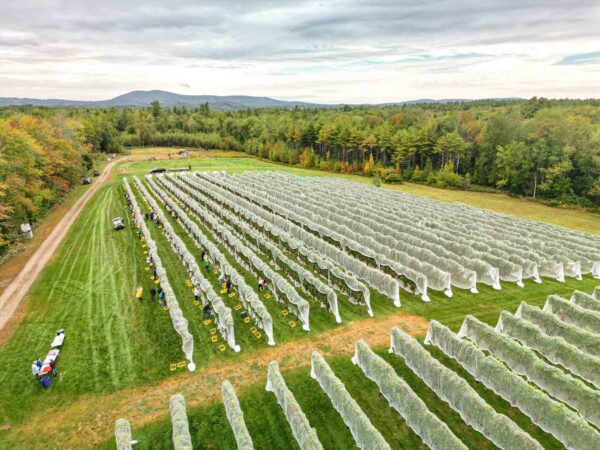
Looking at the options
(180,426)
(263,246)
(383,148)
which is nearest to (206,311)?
(180,426)

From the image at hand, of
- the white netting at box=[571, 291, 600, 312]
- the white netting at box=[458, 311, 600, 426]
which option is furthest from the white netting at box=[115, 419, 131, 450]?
the white netting at box=[571, 291, 600, 312]

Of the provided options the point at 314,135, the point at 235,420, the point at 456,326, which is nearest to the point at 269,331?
the point at 235,420

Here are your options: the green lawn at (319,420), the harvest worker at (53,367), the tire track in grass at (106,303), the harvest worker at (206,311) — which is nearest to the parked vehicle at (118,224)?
the tire track in grass at (106,303)

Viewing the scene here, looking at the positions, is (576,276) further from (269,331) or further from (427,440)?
(269,331)

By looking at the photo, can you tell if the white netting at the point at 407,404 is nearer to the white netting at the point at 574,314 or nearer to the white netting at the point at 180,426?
the white netting at the point at 180,426

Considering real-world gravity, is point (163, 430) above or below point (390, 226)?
below

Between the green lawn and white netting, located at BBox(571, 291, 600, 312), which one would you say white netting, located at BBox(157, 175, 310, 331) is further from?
white netting, located at BBox(571, 291, 600, 312)
